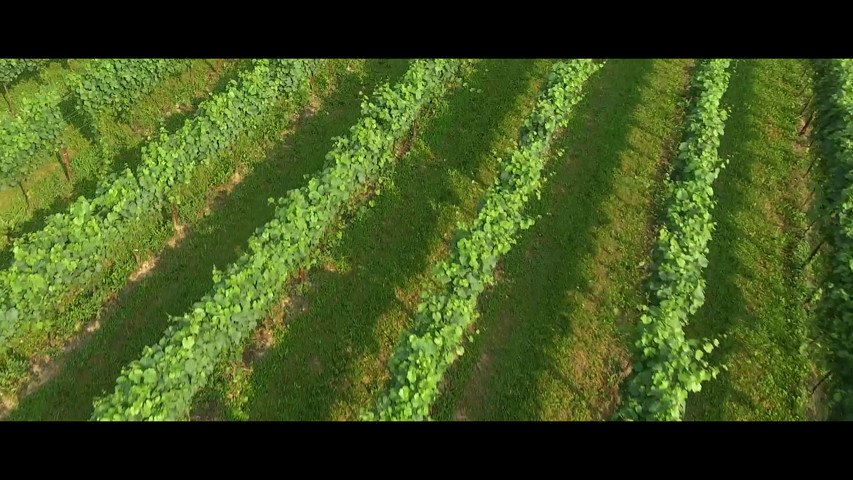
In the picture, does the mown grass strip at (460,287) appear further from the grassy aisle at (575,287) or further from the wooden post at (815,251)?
the wooden post at (815,251)

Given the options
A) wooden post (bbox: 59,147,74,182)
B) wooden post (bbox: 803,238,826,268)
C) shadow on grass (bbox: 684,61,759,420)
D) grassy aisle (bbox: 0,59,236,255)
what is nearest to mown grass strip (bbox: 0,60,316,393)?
grassy aisle (bbox: 0,59,236,255)

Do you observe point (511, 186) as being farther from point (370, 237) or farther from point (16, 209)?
point (16, 209)

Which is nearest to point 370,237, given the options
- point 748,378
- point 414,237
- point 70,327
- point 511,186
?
point 414,237

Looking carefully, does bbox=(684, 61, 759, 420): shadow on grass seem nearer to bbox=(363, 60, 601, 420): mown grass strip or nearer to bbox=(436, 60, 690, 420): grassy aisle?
bbox=(436, 60, 690, 420): grassy aisle

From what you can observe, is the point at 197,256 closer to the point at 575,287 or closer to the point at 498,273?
the point at 498,273

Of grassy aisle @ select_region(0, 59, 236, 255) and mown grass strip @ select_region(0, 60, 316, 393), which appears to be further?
grassy aisle @ select_region(0, 59, 236, 255)

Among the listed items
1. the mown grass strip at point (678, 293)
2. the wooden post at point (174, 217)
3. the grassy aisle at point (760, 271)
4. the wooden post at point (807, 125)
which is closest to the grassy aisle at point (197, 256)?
the wooden post at point (174, 217)
